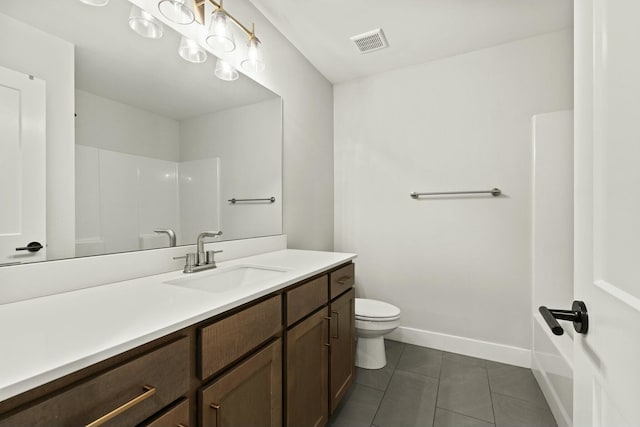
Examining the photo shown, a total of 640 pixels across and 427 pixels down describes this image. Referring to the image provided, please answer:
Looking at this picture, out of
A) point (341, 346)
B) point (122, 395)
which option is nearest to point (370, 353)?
point (341, 346)

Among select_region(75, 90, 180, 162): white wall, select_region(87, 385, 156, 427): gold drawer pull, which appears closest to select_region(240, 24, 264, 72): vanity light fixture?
select_region(75, 90, 180, 162): white wall

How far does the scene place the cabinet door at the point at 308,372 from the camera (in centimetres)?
108

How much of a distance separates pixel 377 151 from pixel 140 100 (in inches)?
73.3

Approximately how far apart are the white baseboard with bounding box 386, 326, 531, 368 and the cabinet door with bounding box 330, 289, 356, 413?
940 millimetres

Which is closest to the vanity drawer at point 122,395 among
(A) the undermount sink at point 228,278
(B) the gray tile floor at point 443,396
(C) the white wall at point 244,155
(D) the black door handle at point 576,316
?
(A) the undermount sink at point 228,278

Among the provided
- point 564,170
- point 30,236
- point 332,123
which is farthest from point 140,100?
point 564,170

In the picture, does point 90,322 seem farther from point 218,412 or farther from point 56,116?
point 56,116

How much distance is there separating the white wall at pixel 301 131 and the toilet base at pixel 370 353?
0.84 m

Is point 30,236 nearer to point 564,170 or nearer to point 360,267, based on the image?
point 360,267

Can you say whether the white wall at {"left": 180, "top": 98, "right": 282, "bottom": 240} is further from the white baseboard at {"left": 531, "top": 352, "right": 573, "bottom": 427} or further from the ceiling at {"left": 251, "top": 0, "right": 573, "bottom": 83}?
the white baseboard at {"left": 531, "top": 352, "right": 573, "bottom": 427}

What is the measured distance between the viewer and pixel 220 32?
4.42 feet

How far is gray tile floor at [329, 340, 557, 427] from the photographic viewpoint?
4.89 ft

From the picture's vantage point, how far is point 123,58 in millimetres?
1113

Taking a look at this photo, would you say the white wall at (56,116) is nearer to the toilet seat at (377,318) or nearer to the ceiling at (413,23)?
the ceiling at (413,23)
